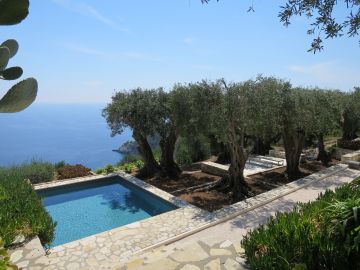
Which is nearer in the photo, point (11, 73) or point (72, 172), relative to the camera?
point (11, 73)

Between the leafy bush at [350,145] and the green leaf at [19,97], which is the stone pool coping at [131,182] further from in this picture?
the leafy bush at [350,145]

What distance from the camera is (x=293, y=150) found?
17.0m

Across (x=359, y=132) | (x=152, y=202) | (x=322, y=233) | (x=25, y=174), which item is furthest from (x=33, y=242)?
(x=359, y=132)

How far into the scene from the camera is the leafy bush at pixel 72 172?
17828mm

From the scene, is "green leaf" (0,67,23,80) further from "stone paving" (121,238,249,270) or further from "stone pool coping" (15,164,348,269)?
"stone pool coping" (15,164,348,269)

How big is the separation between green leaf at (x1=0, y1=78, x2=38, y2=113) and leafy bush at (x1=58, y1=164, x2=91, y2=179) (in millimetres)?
16463

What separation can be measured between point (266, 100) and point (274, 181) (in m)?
5.54

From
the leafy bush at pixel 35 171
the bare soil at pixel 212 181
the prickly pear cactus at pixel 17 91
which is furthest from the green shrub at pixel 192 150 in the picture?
the prickly pear cactus at pixel 17 91

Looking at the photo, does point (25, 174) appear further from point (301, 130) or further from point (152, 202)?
point (301, 130)

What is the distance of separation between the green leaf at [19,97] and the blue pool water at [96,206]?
9068 mm

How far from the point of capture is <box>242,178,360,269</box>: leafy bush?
5082mm

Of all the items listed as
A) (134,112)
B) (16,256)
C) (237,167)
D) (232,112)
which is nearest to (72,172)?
(134,112)

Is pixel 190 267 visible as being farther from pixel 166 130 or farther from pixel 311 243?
pixel 166 130

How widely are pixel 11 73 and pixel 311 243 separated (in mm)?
5492
